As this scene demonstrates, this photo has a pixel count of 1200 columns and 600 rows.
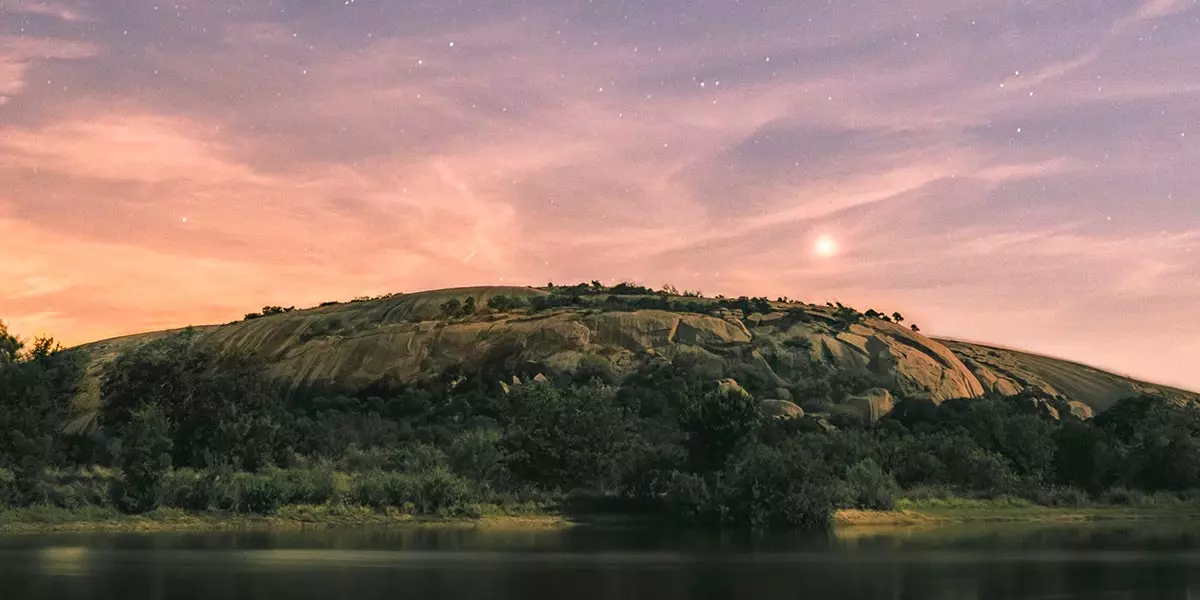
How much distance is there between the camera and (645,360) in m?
168

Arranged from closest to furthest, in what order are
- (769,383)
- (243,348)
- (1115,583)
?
1. (1115,583)
2. (769,383)
3. (243,348)

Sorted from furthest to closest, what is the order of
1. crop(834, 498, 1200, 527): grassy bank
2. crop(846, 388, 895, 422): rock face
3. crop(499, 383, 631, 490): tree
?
1. crop(846, 388, 895, 422): rock face
2. crop(499, 383, 631, 490): tree
3. crop(834, 498, 1200, 527): grassy bank

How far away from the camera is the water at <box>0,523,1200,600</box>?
33438 mm

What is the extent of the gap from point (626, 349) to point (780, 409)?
141 ft

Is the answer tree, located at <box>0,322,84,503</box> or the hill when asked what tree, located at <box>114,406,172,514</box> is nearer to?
tree, located at <box>0,322,84,503</box>

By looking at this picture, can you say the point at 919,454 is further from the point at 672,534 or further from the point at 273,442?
the point at 273,442

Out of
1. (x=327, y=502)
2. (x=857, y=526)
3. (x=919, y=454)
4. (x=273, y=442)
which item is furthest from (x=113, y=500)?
(x=919, y=454)

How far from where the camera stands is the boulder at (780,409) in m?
131

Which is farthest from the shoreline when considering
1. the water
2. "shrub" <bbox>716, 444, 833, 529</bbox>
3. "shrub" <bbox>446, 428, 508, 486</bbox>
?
"shrub" <bbox>446, 428, 508, 486</bbox>

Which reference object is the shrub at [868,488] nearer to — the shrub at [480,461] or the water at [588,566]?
the water at [588,566]

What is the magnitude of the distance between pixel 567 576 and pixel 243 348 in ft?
542

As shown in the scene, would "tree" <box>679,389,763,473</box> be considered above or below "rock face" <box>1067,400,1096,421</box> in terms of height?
below

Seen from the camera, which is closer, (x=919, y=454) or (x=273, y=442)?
(x=273, y=442)

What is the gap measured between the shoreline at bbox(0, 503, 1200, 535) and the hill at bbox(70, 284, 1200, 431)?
237 feet
